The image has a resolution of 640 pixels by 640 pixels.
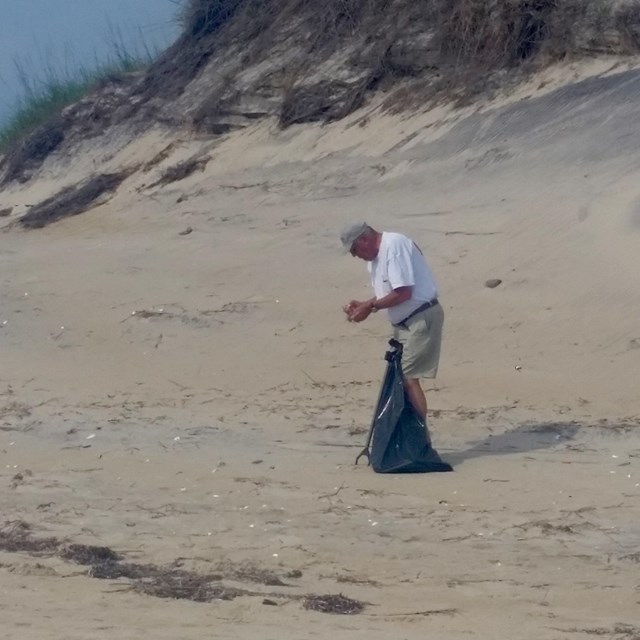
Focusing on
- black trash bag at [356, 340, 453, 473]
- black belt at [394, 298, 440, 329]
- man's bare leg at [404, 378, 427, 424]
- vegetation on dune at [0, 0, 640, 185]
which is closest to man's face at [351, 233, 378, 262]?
black belt at [394, 298, 440, 329]

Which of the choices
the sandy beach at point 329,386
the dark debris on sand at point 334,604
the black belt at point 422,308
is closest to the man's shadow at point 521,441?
the sandy beach at point 329,386

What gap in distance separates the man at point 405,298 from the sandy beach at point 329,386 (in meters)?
0.60

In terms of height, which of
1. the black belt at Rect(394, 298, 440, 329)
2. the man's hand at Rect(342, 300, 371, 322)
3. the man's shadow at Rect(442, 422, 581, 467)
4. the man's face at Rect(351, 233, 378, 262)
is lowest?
the man's shadow at Rect(442, 422, 581, 467)

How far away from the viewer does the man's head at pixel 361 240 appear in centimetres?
720

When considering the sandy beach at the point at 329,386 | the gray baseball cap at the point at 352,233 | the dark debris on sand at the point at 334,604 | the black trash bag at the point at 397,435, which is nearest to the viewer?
the dark debris on sand at the point at 334,604

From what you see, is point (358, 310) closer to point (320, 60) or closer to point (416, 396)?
point (416, 396)

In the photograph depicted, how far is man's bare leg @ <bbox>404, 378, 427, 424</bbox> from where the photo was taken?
292 inches

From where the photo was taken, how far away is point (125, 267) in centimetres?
1280

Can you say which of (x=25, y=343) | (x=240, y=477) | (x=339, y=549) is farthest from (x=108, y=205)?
(x=339, y=549)

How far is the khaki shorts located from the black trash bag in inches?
2.0

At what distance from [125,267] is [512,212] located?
12.2 ft

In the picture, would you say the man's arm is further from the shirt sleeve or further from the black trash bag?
the black trash bag

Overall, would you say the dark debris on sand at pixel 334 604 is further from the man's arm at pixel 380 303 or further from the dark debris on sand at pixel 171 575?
the man's arm at pixel 380 303

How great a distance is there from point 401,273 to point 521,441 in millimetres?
1424
